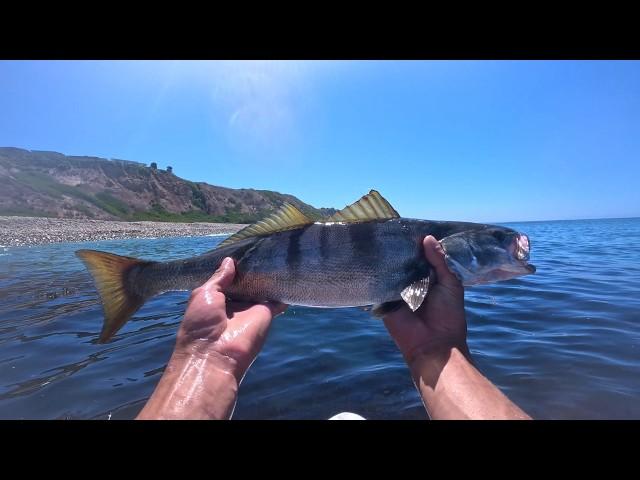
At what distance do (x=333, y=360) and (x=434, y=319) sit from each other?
2.35 meters

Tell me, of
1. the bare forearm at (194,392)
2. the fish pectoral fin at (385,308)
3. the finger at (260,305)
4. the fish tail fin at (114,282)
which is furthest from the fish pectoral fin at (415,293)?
the fish tail fin at (114,282)

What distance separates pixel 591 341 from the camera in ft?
19.0

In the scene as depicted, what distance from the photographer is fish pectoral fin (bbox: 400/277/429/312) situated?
355 cm

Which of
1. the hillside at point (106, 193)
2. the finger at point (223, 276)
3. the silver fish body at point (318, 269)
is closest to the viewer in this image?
the finger at point (223, 276)

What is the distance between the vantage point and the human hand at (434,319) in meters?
3.33

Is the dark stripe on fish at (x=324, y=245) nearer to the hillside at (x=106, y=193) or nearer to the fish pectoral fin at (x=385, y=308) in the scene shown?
the fish pectoral fin at (x=385, y=308)

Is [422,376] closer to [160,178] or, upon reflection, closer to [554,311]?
[554,311]

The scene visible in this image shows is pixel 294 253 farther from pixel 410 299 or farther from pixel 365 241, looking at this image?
pixel 410 299

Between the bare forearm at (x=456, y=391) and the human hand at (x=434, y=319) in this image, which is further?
the human hand at (x=434, y=319)

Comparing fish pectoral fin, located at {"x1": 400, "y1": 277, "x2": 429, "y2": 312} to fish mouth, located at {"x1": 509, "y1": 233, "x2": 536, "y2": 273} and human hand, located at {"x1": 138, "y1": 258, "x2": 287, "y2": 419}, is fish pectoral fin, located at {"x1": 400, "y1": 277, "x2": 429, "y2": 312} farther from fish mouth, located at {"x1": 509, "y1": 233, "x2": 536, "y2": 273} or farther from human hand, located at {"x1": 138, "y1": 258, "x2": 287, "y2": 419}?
human hand, located at {"x1": 138, "y1": 258, "x2": 287, "y2": 419}

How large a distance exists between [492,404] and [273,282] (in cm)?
251

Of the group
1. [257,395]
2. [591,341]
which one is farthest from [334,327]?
[591,341]

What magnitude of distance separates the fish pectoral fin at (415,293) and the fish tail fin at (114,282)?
3177 mm
